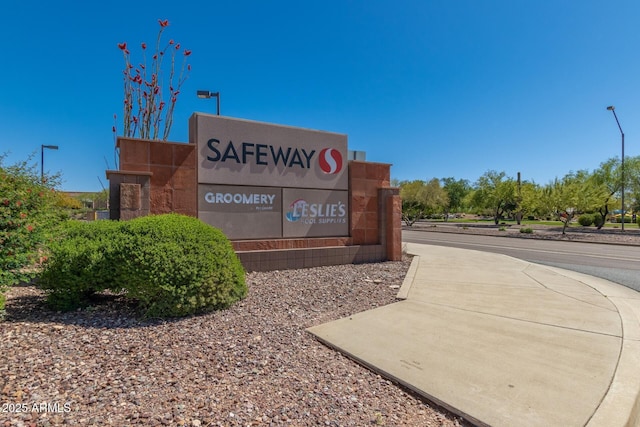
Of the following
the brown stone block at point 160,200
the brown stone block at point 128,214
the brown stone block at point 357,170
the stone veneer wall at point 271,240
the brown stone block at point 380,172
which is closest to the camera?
the brown stone block at point 128,214

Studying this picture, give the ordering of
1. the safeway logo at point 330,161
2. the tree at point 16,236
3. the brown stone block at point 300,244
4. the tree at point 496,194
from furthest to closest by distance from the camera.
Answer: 1. the tree at point 496,194
2. the safeway logo at point 330,161
3. the brown stone block at point 300,244
4. the tree at point 16,236

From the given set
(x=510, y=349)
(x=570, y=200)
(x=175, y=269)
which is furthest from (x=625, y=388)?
(x=570, y=200)

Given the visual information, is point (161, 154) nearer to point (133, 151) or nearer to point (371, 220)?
point (133, 151)

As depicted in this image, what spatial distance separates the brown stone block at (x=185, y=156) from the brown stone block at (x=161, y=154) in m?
0.10

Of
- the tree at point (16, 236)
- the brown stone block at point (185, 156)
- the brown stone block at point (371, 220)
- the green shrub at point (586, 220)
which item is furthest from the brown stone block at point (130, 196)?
the green shrub at point (586, 220)

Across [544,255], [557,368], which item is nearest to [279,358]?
[557,368]

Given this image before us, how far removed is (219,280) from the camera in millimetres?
4699

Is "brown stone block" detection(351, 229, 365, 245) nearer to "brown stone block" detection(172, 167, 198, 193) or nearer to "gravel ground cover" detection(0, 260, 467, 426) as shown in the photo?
"brown stone block" detection(172, 167, 198, 193)

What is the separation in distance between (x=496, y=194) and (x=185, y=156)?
1789 inches

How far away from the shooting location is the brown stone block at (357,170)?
9.88 metres

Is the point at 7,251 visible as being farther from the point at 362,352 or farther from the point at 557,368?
the point at 557,368

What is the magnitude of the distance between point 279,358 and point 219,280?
1.67 m

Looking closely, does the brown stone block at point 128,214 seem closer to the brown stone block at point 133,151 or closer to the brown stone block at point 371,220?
the brown stone block at point 133,151

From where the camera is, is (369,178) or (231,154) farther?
(369,178)
